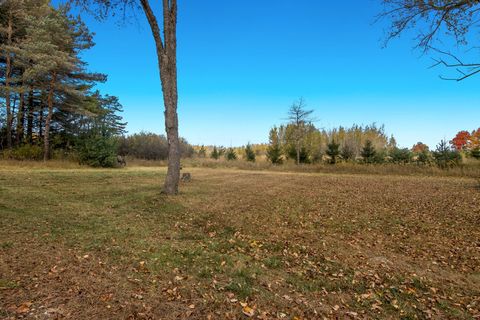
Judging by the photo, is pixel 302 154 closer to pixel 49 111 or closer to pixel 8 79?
pixel 49 111

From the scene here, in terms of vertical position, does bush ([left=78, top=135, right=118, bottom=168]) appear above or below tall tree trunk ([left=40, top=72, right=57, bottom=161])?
below

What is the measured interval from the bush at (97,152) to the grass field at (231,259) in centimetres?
1411

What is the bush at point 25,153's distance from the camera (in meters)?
19.6

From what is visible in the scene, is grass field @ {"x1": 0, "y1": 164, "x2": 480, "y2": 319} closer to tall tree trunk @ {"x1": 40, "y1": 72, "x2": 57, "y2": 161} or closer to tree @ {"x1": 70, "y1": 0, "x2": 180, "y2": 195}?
tree @ {"x1": 70, "y1": 0, "x2": 180, "y2": 195}

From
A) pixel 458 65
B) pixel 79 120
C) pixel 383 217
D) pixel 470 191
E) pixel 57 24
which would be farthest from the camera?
pixel 79 120

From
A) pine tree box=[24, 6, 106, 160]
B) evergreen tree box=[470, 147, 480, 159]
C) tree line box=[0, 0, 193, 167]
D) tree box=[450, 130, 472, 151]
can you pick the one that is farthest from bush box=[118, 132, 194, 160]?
tree box=[450, 130, 472, 151]

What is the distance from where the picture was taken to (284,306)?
312cm

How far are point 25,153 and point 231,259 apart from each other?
73.8ft

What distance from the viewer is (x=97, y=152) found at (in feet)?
70.8

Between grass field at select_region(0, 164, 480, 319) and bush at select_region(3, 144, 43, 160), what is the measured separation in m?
14.8

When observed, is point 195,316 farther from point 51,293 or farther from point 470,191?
point 470,191

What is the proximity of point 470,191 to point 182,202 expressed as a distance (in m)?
11.2

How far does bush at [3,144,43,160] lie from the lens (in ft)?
64.2

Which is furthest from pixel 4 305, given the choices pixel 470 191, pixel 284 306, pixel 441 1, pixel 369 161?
pixel 369 161
